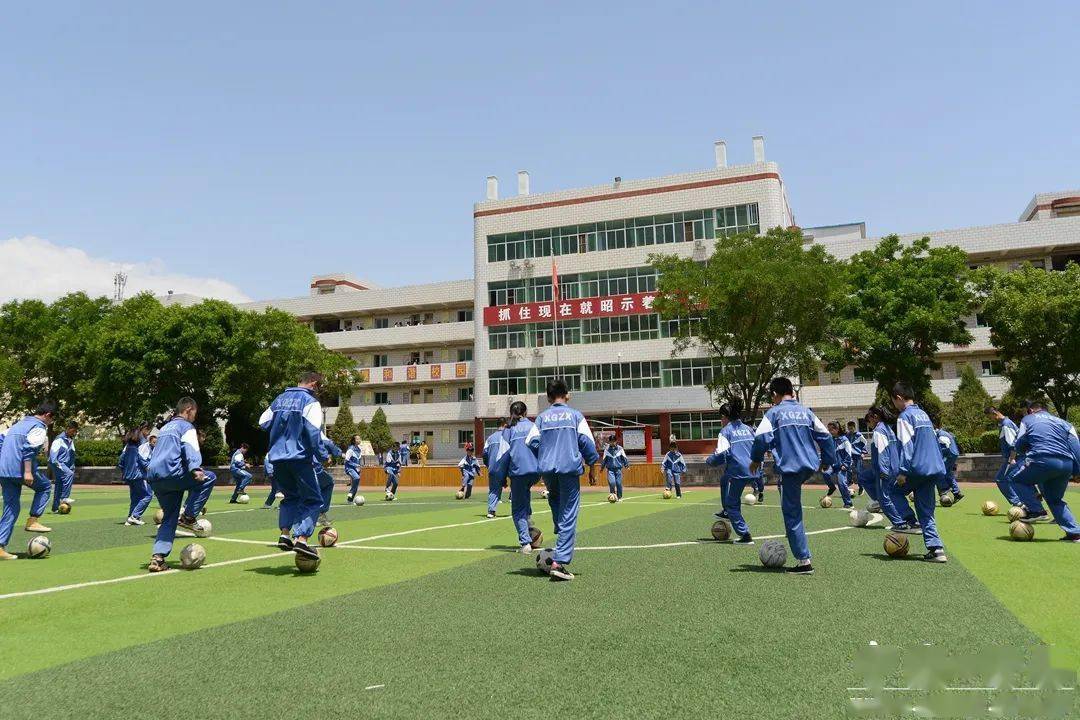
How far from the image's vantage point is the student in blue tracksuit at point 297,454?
28.1 ft

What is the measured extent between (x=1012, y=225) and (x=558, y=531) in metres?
53.2

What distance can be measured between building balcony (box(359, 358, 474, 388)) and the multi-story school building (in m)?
0.18

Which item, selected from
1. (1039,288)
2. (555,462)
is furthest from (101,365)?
(1039,288)

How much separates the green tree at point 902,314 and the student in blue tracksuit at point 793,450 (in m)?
27.1

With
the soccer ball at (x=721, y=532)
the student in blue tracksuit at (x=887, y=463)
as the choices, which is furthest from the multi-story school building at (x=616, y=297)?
the soccer ball at (x=721, y=532)

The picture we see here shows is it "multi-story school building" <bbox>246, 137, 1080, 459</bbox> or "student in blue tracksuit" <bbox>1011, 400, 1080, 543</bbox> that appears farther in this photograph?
"multi-story school building" <bbox>246, 137, 1080, 459</bbox>

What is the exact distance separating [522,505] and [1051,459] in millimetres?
7580

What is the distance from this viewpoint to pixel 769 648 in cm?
497

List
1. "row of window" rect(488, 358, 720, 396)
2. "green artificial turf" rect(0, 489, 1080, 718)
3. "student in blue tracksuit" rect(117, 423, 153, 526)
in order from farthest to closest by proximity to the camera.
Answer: "row of window" rect(488, 358, 720, 396) < "student in blue tracksuit" rect(117, 423, 153, 526) < "green artificial turf" rect(0, 489, 1080, 718)

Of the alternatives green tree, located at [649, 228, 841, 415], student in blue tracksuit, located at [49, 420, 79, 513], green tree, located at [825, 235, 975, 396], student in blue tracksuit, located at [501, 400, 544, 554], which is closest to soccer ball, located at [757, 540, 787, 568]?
student in blue tracksuit, located at [501, 400, 544, 554]

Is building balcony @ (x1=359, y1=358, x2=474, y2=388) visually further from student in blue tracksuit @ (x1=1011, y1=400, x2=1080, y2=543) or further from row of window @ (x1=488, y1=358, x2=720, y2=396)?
student in blue tracksuit @ (x1=1011, y1=400, x2=1080, y2=543)

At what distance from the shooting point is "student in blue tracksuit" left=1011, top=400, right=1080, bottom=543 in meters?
10.5

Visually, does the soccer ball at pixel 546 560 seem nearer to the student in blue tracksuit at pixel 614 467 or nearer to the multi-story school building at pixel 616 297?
the student in blue tracksuit at pixel 614 467

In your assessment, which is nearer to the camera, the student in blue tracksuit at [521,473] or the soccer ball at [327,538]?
the student in blue tracksuit at [521,473]
